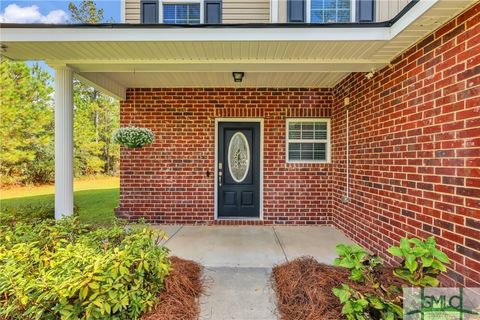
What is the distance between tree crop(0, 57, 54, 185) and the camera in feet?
39.0

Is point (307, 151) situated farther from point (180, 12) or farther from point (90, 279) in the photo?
point (90, 279)

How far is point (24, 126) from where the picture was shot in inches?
489

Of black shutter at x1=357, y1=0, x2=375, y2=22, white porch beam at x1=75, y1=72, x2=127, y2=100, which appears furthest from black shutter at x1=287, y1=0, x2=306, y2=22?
white porch beam at x1=75, y1=72, x2=127, y2=100

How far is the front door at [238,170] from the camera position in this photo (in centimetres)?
562

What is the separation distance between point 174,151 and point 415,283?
4.49m

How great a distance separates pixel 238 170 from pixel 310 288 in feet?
10.8

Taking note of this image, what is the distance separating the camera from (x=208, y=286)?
2934mm

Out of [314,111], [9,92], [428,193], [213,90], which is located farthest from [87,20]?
[428,193]

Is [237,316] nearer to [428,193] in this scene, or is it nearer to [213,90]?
[428,193]

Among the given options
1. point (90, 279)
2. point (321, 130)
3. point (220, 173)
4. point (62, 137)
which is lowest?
point (90, 279)

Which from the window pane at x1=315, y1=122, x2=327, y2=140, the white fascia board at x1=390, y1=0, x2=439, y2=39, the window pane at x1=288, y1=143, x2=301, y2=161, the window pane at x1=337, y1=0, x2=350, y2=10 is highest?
the window pane at x1=337, y1=0, x2=350, y2=10

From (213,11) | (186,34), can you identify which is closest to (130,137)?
(186,34)

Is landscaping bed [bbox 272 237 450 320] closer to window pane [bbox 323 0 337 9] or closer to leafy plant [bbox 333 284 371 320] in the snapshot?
leafy plant [bbox 333 284 371 320]

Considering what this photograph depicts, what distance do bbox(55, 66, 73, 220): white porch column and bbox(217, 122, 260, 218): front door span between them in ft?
8.65
